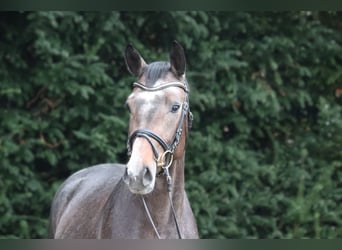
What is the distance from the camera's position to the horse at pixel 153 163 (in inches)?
87.6

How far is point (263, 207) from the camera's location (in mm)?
5965

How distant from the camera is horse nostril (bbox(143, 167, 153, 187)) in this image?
2145 mm

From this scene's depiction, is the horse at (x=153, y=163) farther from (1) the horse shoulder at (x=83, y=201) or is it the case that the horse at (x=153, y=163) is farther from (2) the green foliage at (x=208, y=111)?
(2) the green foliage at (x=208, y=111)

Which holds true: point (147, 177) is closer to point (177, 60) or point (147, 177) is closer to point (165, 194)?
point (165, 194)

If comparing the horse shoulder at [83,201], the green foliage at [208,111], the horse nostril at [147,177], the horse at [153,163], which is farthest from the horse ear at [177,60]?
the green foliage at [208,111]

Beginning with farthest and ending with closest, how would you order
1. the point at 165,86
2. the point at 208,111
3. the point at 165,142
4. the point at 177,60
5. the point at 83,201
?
1. the point at 208,111
2. the point at 83,201
3. the point at 177,60
4. the point at 165,86
5. the point at 165,142

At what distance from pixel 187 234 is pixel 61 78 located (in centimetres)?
326

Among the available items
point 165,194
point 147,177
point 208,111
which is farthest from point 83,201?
point 208,111

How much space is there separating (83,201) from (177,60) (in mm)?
1023

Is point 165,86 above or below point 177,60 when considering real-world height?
below

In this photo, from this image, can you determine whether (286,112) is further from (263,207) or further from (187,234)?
(187,234)

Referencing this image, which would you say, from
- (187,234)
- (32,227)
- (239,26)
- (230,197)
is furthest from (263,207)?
(187,234)

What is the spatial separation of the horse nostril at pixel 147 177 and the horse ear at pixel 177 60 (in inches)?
22.6

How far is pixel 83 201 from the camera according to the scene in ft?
10.5
